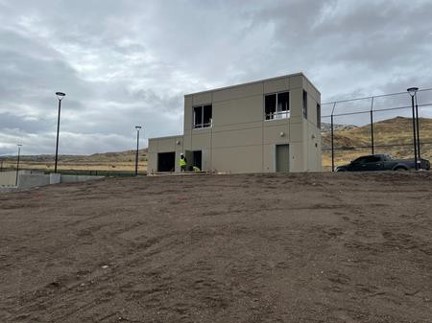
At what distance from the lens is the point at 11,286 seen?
6641mm

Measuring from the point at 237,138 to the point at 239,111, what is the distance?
1.78 meters

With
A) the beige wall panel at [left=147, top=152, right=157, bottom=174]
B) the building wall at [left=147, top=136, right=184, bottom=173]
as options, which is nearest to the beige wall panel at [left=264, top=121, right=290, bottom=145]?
the building wall at [left=147, top=136, right=184, bottom=173]

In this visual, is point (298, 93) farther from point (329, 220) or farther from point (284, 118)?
point (329, 220)

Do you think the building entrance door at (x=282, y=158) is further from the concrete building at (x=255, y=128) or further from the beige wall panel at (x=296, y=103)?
the beige wall panel at (x=296, y=103)

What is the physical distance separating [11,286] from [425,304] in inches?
254

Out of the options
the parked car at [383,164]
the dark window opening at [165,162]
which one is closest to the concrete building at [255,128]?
the dark window opening at [165,162]

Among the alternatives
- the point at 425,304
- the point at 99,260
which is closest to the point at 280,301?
the point at 425,304

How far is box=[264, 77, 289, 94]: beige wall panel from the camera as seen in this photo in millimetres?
23997

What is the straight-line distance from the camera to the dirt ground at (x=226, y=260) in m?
5.53

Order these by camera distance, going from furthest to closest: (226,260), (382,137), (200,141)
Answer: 1. (382,137)
2. (200,141)
3. (226,260)

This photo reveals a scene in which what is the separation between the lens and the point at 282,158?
77.7 feet

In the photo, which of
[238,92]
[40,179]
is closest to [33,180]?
[40,179]

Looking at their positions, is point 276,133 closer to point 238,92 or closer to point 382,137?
point 238,92

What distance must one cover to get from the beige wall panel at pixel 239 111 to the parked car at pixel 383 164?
21.1 ft
